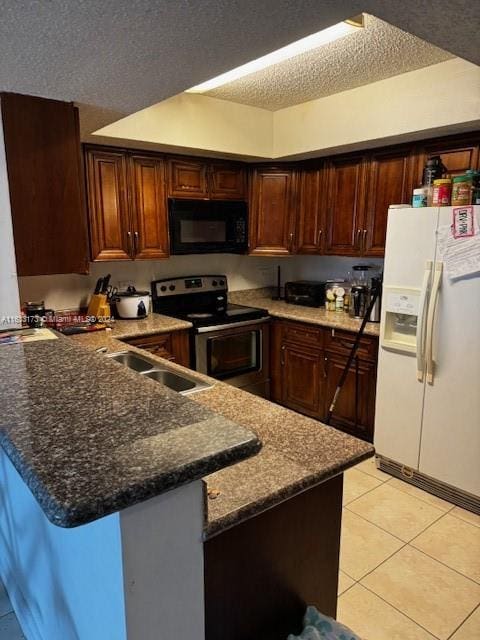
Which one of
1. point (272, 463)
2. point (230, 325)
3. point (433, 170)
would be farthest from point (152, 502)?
point (230, 325)

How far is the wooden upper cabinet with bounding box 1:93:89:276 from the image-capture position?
1731 mm

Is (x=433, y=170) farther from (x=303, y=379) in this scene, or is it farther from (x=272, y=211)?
(x=303, y=379)

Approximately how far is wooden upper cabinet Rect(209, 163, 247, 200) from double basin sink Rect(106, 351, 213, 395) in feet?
5.60

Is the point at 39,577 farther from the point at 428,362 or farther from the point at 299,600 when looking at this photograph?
the point at 428,362

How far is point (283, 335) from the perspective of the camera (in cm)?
371

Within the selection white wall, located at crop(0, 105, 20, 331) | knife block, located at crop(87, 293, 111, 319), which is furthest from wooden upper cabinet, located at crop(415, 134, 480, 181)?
white wall, located at crop(0, 105, 20, 331)

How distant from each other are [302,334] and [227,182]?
1419 millimetres

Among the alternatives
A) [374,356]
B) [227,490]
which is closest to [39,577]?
[227,490]

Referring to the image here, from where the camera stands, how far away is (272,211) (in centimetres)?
380

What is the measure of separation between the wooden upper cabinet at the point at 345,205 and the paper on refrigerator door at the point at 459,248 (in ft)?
3.11

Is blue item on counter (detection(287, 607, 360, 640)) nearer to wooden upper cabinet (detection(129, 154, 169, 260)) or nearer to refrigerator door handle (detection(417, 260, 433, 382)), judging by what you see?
refrigerator door handle (detection(417, 260, 433, 382))

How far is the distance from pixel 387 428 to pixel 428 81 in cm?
215

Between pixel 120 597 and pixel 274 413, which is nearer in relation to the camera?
pixel 120 597

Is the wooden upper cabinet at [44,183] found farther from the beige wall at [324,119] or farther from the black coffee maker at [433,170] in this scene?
the black coffee maker at [433,170]
